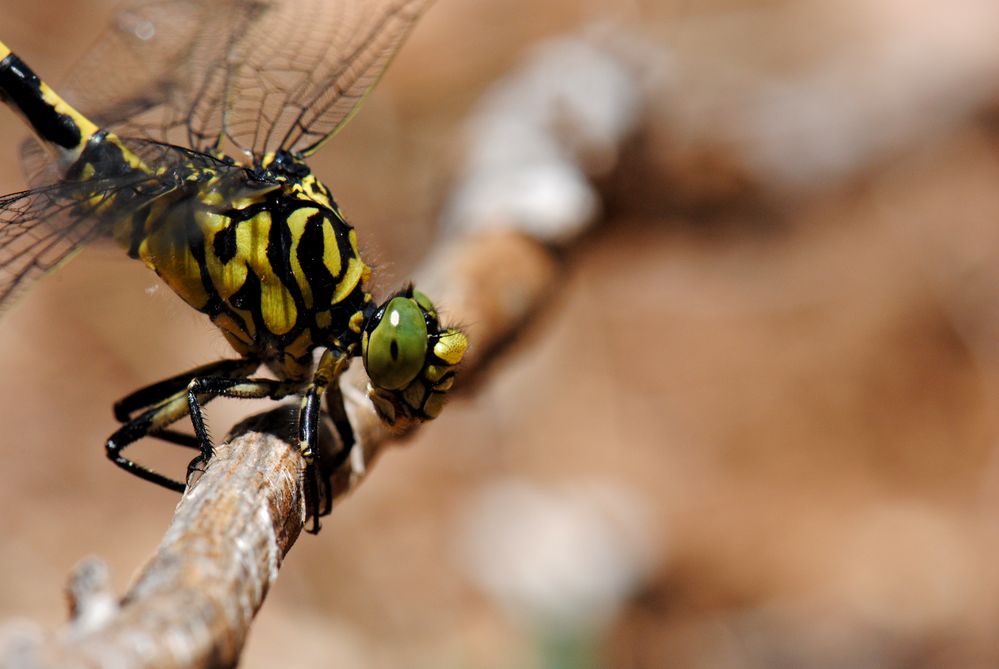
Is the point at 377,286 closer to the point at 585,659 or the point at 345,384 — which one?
the point at 345,384

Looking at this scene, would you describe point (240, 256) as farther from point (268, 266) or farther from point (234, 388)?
point (234, 388)

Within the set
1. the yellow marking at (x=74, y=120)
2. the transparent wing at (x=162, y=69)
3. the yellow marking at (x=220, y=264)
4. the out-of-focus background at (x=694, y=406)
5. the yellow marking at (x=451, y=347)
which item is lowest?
the out-of-focus background at (x=694, y=406)

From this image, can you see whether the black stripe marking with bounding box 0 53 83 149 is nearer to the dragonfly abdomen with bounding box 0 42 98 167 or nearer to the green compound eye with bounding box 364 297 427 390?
the dragonfly abdomen with bounding box 0 42 98 167

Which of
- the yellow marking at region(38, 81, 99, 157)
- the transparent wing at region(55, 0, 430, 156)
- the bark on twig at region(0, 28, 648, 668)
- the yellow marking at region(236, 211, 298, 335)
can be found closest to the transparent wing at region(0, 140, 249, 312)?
the yellow marking at region(236, 211, 298, 335)

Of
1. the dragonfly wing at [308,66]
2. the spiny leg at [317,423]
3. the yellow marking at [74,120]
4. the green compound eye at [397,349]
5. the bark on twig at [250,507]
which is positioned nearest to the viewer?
the bark on twig at [250,507]

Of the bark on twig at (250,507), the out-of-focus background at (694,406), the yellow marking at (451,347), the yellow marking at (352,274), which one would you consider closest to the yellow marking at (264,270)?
the yellow marking at (352,274)

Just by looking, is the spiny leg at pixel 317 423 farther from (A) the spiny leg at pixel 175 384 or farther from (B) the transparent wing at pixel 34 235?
(B) the transparent wing at pixel 34 235
